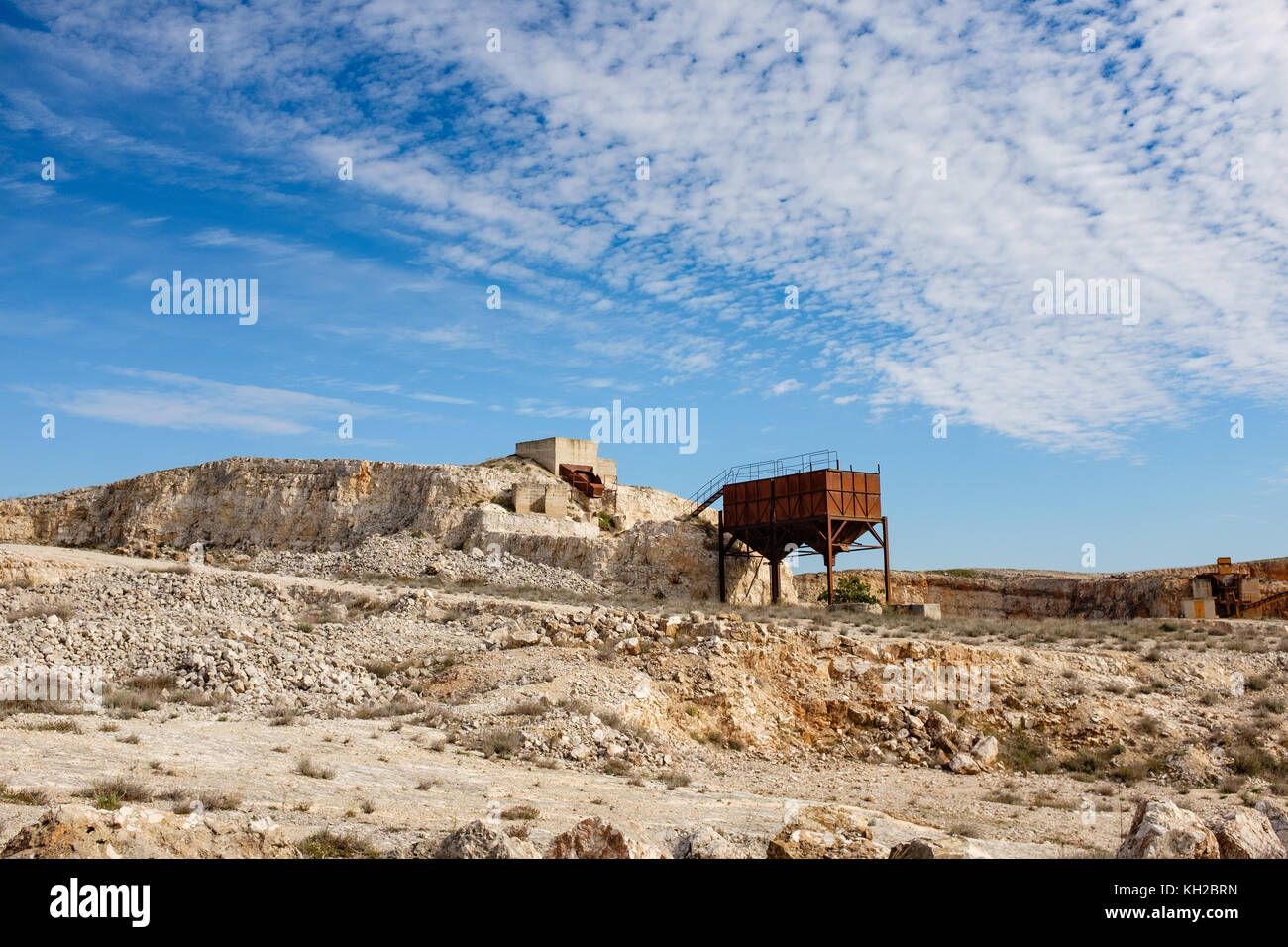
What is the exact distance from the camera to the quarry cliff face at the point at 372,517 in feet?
144

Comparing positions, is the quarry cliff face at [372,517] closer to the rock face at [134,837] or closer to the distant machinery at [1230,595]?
the distant machinery at [1230,595]

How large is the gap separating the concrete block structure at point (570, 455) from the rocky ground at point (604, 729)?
2429cm

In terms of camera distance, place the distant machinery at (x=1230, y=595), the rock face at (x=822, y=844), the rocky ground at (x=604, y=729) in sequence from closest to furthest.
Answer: the rock face at (x=822, y=844), the rocky ground at (x=604, y=729), the distant machinery at (x=1230, y=595)

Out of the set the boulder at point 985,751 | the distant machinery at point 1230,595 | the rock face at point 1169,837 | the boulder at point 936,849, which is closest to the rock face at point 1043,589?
the distant machinery at point 1230,595

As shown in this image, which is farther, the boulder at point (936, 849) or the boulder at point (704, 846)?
the boulder at point (704, 846)

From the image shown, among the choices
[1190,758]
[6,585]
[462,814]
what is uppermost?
[6,585]

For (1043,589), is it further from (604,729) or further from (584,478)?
(604,729)

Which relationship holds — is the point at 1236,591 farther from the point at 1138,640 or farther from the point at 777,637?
the point at 777,637

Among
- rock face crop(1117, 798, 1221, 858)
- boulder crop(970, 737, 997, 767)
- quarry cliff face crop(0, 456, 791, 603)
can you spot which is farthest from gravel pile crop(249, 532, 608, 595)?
rock face crop(1117, 798, 1221, 858)

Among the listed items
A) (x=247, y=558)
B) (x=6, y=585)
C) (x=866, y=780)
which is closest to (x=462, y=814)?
(x=866, y=780)

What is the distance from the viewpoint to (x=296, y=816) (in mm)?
9586

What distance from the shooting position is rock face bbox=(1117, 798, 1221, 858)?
728 cm

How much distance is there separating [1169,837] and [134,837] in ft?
25.3

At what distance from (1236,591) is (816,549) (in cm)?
1872
